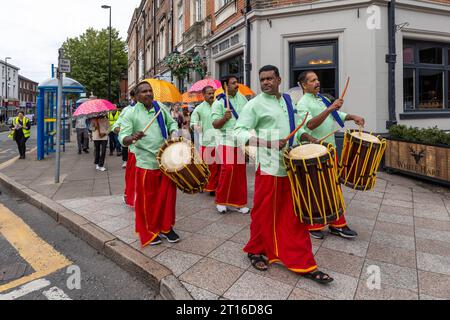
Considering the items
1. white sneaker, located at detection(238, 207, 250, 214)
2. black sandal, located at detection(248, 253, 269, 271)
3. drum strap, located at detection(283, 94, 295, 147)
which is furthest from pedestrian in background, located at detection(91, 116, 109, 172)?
drum strap, located at detection(283, 94, 295, 147)

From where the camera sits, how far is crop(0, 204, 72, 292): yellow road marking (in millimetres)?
3199

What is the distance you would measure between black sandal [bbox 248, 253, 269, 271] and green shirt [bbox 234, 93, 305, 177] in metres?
0.83

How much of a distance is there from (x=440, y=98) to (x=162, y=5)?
18420 mm

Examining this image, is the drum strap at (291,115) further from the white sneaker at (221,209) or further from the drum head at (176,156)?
the white sneaker at (221,209)

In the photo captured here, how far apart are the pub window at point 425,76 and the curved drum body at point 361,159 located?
271 inches

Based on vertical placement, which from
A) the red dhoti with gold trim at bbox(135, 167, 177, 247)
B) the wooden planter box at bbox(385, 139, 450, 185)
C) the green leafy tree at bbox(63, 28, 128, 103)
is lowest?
the red dhoti with gold trim at bbox(135, 167, 177, 247)

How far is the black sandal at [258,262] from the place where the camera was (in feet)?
9.62

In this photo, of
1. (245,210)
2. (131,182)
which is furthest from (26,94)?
(245,210)

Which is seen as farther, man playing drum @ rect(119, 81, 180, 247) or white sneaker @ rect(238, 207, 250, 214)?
white sneaker @ rect(238, 207, 250, 214)

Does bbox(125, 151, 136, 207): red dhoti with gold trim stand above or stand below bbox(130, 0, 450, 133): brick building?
below

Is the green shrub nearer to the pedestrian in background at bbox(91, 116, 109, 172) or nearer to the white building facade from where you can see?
the white building facade

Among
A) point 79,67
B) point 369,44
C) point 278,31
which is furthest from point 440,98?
point 79,67

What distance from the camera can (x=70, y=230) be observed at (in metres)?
Result: 4.42
